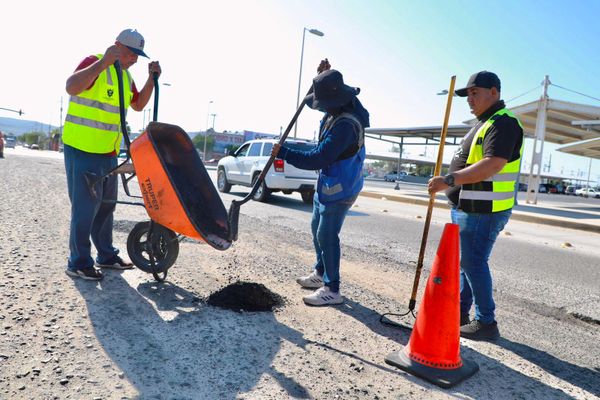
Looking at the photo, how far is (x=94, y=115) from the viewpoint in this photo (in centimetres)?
355

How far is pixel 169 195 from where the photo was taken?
3195mm

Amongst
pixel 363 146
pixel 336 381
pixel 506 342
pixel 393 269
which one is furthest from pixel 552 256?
pixel 336 381

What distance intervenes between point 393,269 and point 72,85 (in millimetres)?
3814

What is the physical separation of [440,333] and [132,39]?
3.10 metres

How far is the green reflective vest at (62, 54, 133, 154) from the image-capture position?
351 cm

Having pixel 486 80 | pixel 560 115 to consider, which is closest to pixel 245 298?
pixel 486 80

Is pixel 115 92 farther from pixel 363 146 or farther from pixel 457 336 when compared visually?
pixel 457 336

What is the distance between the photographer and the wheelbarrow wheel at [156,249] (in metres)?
3.54

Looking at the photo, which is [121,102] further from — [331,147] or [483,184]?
[483,184]

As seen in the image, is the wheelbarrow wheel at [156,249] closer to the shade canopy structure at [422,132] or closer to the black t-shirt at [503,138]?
the black t-shirt at [503,138]

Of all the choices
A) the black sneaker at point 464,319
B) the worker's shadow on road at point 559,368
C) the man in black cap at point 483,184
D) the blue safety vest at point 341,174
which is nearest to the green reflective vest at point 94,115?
the blue safety vest at point 341,174

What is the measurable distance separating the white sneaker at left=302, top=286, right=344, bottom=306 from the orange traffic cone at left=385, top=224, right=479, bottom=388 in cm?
90

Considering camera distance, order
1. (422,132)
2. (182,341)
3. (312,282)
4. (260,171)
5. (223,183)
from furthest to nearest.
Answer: (422,132) → (223,183) → (260,171) → (312,282) → (182,341)

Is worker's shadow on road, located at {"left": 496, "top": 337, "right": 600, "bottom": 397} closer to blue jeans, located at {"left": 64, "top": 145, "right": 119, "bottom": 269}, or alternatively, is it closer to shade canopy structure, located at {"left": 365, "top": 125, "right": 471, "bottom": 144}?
blue jeans, located at {"left": 64, "top": 145, "right": 119, "bottom": 269}
